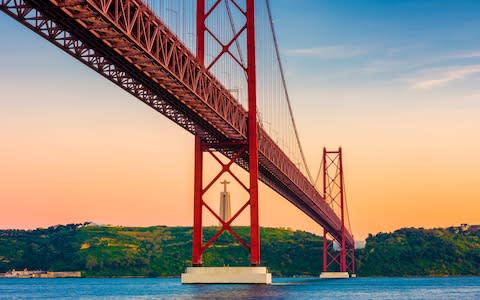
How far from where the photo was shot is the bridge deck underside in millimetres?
26875

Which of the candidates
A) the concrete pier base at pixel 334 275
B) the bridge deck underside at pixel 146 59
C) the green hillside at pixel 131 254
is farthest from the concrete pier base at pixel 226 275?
the green hillside at pixel 131 254

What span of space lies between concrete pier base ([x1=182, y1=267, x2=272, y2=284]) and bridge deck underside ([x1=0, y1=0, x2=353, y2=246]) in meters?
6.84

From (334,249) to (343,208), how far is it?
16673mm

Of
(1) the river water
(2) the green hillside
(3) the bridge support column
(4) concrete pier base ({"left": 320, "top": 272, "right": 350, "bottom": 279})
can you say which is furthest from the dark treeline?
(3) the bridge support column

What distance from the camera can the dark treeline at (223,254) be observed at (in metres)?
132

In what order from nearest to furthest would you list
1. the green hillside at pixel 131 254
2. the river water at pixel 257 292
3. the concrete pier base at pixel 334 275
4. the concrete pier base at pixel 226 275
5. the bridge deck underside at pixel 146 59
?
the bridge deck underside at pixel 146 59 → the river water at pixel 257 292 → the concrete pier base at pixel 226 275 → the concrete pier base at pixel 334 275 → the green hillside at pixel 131 254

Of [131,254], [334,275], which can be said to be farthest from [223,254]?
[334,275]

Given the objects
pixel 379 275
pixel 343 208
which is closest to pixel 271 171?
pixel 343 208

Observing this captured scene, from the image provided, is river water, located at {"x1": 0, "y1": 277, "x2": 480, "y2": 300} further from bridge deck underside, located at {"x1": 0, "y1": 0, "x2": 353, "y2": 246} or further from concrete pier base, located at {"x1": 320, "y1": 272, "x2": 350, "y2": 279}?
concrete pier base, located at {"x1": 320, "y1": 272, "x2": 350, "y2": 279}

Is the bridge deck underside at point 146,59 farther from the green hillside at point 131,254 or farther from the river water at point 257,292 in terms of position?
the green hillside at point 131,254

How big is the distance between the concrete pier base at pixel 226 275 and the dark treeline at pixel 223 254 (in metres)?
80.9

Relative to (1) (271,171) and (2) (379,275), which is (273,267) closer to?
(2) (379,275)

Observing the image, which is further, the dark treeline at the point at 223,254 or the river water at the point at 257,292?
the dark treeline at the point at 223,254

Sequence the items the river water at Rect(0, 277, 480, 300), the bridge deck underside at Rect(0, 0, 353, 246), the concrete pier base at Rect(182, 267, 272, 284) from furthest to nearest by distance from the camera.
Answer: the concrete pier base at Rect(182, 267, 272, 284) → the river water at Rect(0, 277, 480, 300) → the bridge deck underside at Rect(0, 0, 353, 246)
